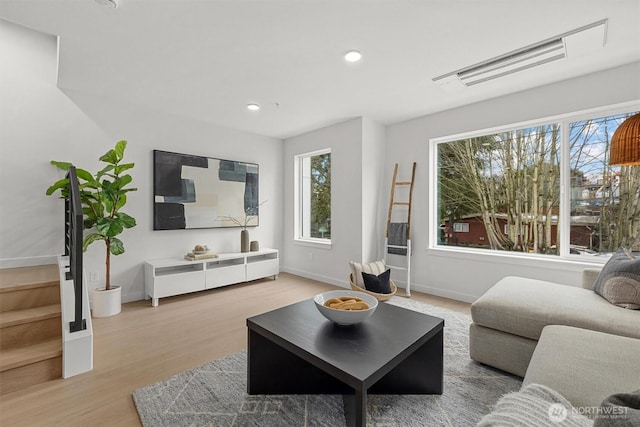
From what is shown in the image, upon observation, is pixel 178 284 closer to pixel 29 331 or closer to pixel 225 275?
pixel 225 275

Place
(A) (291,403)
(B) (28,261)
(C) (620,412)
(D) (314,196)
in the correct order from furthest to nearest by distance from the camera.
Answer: (D) (314,196), (B) (28,261), (A) (291,403), (C) (620,412)

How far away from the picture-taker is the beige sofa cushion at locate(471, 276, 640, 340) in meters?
1.64

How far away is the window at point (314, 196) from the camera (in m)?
4.54

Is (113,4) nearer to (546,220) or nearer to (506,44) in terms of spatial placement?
(506,44)

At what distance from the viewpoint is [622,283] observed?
6.02ft

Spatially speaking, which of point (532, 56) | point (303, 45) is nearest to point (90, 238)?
point (303, 45)

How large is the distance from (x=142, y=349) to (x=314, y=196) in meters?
3.16

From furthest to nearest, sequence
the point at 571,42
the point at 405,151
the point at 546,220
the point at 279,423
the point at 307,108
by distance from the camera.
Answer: the point at 405,151 → the point at 307,108 → the point at 546,220 → the point at 571,42 → the point at 279,423

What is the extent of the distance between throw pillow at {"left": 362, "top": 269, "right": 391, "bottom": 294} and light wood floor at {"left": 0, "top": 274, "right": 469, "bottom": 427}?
63cm

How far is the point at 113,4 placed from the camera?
5.71 feet

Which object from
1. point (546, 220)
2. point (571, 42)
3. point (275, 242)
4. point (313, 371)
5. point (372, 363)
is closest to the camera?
point (372, 363)

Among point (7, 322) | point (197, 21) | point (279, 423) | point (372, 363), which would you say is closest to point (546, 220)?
point (372, 363)

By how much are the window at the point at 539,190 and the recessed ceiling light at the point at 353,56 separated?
1.90 metres

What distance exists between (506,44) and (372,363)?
8.02ft
